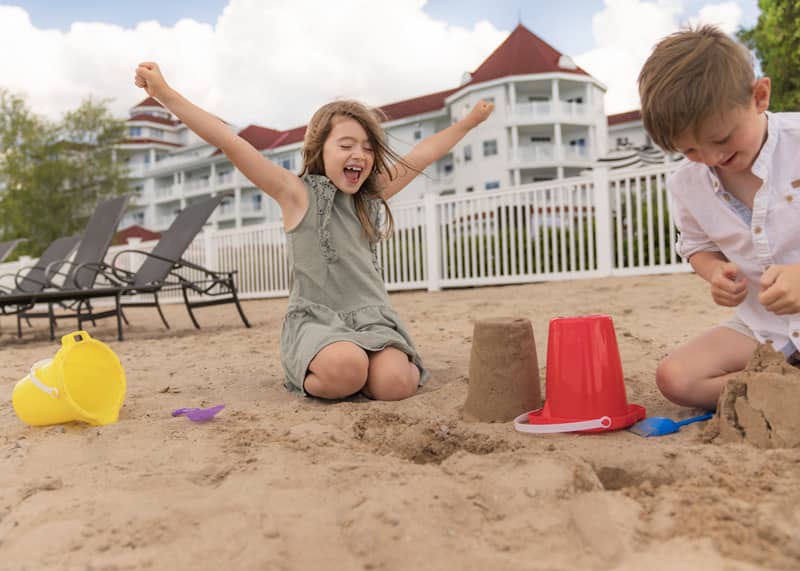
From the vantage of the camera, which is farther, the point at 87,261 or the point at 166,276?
the point at 87,261

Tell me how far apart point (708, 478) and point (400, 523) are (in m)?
0.69

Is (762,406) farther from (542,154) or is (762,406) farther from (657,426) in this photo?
(542,154)

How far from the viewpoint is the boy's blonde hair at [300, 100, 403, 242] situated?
2775 millimetres

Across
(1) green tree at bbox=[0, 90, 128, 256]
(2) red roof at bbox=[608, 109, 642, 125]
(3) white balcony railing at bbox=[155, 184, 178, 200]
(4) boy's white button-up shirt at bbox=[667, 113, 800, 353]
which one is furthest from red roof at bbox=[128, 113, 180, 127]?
(4) boy's white button-up shirt at bbox=[667, 113, 800, 353]

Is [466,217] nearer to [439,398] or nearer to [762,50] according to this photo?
[439,398]

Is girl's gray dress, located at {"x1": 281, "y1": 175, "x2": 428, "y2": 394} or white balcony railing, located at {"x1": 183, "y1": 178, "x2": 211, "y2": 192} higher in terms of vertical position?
white balcony railing, located at {"x1": 183, "y1": 178, "x2": 211, "y2": 192}

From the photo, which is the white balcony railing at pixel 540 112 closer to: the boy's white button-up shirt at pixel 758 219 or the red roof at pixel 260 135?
the red roof at pixel 260 135

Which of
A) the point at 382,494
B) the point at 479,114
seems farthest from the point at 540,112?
the point at 382,494

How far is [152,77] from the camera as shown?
2453mm

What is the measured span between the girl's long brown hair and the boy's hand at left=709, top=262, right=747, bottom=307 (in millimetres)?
1302

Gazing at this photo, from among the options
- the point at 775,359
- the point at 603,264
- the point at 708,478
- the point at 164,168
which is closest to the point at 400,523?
the point at 708,478

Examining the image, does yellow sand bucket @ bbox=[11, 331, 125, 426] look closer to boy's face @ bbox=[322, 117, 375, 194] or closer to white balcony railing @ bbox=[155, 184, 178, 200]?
boy's face @ bbox=[322, 117, 375, 194]

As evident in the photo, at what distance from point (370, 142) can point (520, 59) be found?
2831 centimetres

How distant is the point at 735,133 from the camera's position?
5.62 ft
